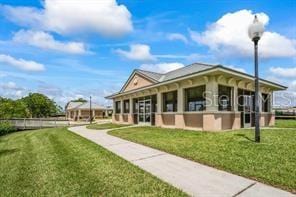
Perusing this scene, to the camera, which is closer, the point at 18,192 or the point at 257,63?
the point at 18,192

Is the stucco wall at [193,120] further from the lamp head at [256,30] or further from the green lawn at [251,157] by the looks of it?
the lamp head at [256,30]

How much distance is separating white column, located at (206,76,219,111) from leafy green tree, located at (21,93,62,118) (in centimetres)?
6462

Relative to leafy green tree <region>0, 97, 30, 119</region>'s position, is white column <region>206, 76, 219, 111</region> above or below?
above

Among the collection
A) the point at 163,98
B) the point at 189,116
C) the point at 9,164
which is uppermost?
the point at 163,98

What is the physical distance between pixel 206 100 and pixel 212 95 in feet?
1.47

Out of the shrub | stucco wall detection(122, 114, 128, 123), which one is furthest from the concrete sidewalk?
the shrub

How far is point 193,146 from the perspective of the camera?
9.41m

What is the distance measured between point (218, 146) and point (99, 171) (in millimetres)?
4441

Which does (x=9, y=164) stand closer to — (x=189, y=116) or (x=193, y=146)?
(x=193, y=146)

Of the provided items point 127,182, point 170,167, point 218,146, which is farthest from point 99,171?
point 218,146

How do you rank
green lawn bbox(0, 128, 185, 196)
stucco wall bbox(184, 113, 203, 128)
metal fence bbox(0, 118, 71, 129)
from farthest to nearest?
metal fence bbox(0, 118, 71, 129) → stucco wall bbox(184, 113, 203, 128) → green lawn bbox(0, 128, 185, 196)

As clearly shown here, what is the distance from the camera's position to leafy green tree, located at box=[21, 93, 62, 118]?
70.5 m

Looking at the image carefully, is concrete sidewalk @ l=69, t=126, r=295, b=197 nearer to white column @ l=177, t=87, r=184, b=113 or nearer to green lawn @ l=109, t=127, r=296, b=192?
green lawn @ l=109, t=127, r=296, b=192

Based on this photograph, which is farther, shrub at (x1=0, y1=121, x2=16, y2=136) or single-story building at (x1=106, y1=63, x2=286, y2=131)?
shrub at (x1=0, y1=121, x2=16, y2=136)
